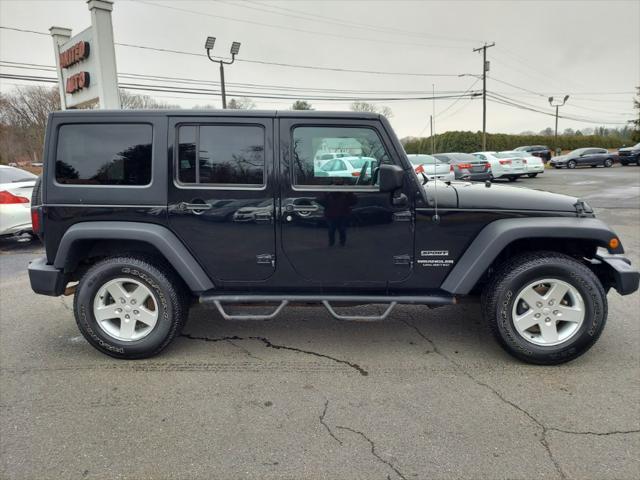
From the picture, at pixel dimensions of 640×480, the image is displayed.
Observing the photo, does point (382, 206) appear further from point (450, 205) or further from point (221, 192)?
point (221, 192)

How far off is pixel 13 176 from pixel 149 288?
20.0ft

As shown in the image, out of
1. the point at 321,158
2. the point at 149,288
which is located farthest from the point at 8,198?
the point at 321,158

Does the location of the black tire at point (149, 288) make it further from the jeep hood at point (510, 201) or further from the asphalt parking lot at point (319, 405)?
the jeep hood at point (510, 201)

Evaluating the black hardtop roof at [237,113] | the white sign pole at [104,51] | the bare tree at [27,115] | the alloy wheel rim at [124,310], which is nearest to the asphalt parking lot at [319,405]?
the alloy wheel rim at [124,310]

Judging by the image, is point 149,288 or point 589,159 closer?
point 149,288

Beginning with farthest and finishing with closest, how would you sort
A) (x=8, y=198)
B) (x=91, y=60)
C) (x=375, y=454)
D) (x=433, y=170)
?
(x=91, y=60), (x=433, y=170), (x=8, y=198), (x=375, y=454)

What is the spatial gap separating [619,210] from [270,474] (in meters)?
12.2

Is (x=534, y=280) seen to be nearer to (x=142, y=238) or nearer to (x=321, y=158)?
(x=321, y=158)

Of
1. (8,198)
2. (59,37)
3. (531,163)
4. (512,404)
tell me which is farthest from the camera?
(531,163)

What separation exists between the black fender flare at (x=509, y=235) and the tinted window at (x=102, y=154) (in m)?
2.56

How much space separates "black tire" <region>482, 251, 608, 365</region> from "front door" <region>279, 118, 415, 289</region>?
734 millimetres

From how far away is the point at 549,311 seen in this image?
3.19 metres

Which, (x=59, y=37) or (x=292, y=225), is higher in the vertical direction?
(x=59, y=37)

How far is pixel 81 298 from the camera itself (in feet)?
10.9
